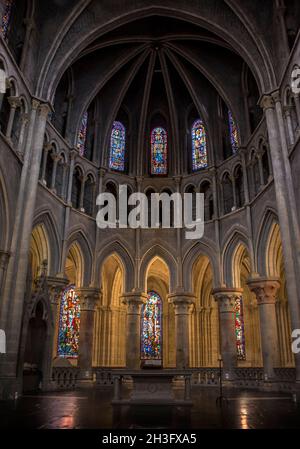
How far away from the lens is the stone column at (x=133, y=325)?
23625 millimetres

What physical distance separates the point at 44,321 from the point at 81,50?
47.5 ft

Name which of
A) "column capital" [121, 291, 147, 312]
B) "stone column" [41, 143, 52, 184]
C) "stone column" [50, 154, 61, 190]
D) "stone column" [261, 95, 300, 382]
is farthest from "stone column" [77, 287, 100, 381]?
"stone column" [261, 95, 300, 382]

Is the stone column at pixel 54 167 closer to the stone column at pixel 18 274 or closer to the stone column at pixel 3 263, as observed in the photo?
the stone column at pixel 18 274

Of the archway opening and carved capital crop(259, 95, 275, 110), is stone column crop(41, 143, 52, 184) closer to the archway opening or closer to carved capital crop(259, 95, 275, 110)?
the archway opening

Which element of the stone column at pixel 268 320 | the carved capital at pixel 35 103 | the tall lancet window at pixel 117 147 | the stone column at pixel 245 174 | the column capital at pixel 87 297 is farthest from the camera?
the tall lancet window at pixel 117 147

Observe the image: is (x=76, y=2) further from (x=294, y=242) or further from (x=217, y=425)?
(x=217, y=425)

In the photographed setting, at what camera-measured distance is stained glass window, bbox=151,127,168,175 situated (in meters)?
28.7

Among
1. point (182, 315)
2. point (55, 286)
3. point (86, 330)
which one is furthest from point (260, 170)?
point (86, 330)

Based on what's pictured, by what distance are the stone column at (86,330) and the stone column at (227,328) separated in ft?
23.9

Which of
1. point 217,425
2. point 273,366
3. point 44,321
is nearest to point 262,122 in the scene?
point 273,366

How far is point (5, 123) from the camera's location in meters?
17.4

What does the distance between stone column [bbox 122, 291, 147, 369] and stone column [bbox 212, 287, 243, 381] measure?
4774mm

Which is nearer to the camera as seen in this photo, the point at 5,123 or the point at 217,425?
the point at 217,425

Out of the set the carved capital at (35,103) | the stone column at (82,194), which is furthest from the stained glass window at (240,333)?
the carved capital at (35,103)
